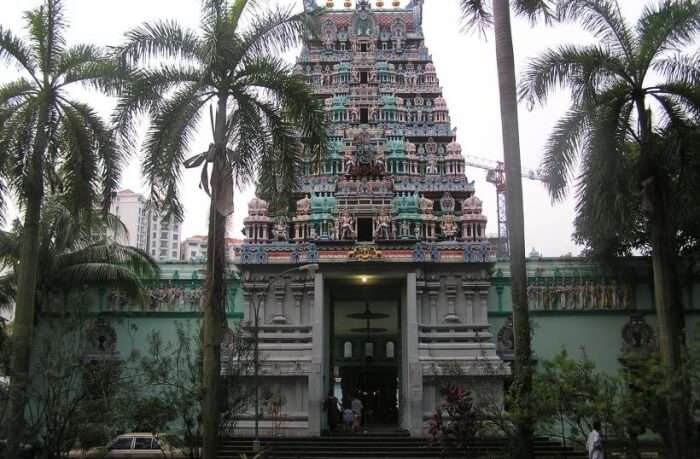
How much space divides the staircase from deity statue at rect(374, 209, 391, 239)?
7.38 metres

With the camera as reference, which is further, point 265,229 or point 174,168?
point 265,229

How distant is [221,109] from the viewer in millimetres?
18734

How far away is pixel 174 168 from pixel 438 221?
49.8ft

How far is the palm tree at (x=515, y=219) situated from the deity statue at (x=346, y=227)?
42.0 ft

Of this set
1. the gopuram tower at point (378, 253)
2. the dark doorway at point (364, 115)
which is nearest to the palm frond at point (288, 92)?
the gopuram tower at point (378, 253)

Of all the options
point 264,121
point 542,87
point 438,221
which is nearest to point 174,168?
point 264,121

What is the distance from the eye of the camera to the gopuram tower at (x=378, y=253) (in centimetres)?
2855

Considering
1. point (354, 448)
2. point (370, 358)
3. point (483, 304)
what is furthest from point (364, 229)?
point (370, 358)

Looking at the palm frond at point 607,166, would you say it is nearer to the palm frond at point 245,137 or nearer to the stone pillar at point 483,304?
the palm frond at point 245,137

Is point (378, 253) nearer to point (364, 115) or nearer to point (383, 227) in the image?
point (383, 227)

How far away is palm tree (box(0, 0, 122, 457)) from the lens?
2009cm

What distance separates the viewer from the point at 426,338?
29.7m

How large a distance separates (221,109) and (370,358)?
2328cm

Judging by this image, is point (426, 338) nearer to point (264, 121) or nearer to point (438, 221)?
point (438, 221)
